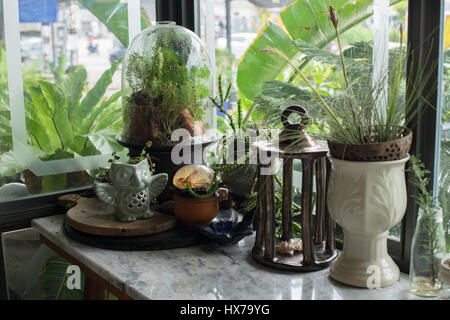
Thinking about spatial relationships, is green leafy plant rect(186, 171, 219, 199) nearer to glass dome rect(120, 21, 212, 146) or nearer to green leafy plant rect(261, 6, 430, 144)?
glass dome rect(120, 21, 212, 146)

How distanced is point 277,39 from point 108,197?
84 centimetres

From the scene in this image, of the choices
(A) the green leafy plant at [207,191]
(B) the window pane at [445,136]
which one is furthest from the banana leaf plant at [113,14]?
(B) the window pane at [445,136]

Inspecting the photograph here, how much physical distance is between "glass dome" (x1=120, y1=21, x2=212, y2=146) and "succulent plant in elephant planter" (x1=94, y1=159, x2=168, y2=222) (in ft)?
0.65

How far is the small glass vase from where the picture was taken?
1.25 m

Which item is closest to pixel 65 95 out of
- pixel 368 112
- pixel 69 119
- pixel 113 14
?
pixel 69 119

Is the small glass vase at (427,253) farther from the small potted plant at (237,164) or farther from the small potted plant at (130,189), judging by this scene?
the small potted plant at (130,189)

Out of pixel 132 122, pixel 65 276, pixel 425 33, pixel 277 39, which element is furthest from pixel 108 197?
pixel 425 33

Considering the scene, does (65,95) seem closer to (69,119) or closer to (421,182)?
(69,119)

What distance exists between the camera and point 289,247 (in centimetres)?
A: 151

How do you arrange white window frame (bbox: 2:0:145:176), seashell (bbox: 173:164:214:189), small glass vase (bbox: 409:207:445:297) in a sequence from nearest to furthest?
small glass vase (bbox: 409:207:445:297) → seashell (bbox: 173:164:214:189) → white window frame (bbox: 2:0:145:176)

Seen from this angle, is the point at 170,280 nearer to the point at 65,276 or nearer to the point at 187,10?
the point at 65,276

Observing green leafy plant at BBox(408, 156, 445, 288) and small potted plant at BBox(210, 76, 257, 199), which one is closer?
green leafy plant at BBox(408, 156, 445, 288)

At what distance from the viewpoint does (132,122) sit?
1.90 metres

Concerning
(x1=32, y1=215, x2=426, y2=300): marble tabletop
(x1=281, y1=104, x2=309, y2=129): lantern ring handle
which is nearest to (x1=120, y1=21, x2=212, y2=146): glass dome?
(x1=32, y1=215, x2=426, y2=300): marble tabletop
